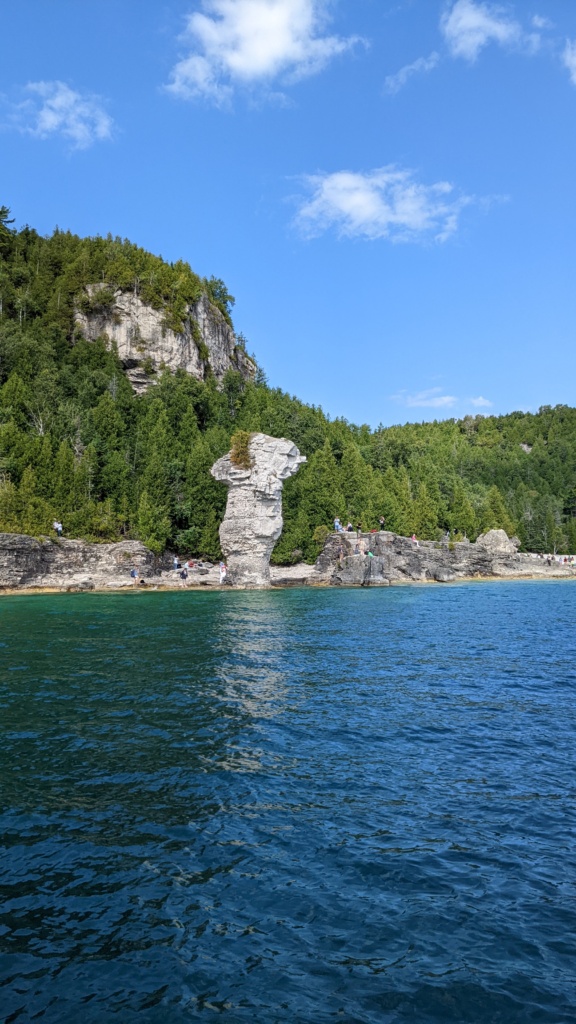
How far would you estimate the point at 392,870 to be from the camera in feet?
23.4

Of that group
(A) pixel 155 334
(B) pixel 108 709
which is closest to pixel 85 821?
(B) pixel 108 709

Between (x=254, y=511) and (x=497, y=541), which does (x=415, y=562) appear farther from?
→ (x=497, y=541)

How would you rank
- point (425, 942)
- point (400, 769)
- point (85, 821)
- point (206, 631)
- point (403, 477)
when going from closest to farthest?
point (425, 942)
point (85, 821)
point (400, 769)
point (206, 631)
point (403, 477)

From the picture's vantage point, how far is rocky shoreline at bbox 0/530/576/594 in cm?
4975

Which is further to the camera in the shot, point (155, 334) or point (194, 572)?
point (155, 334)

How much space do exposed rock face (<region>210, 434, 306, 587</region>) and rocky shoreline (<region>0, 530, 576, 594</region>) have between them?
7.95ft

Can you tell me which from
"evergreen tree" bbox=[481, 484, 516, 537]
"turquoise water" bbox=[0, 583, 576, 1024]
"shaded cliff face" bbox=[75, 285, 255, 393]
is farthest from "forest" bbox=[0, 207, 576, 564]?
"turquoise water" bbox=[0, 583, 576, 1024]

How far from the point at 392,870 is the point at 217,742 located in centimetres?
504

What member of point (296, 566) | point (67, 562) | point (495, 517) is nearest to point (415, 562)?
point (296, 566)

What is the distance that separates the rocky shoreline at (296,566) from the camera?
49750mm

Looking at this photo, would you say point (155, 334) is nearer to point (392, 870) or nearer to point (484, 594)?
point (484, 594)

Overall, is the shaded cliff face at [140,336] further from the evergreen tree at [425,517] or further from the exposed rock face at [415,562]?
the exposed rock face at [415,562]

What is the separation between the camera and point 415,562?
71.5m

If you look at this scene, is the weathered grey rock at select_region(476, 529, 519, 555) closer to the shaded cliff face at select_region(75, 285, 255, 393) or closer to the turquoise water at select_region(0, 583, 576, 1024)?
the shaded cliff face at select_region(75, 285, 255, 393)
